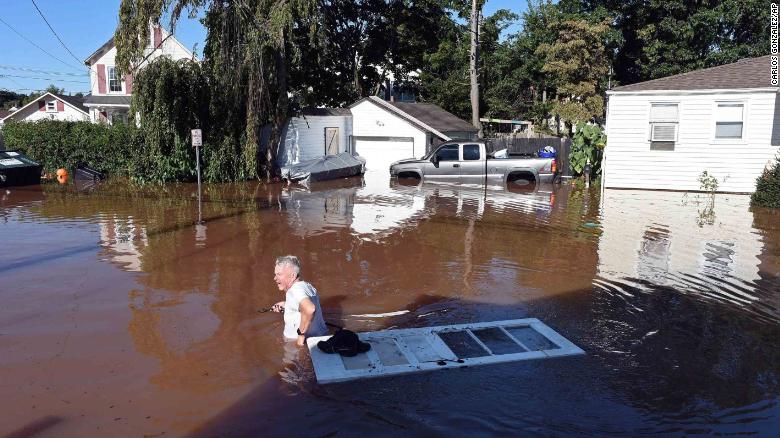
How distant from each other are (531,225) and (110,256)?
841 centimetres

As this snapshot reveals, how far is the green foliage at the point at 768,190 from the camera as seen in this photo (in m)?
16.8

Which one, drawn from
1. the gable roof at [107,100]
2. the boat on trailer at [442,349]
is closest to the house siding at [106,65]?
the gable roof at [107,100]

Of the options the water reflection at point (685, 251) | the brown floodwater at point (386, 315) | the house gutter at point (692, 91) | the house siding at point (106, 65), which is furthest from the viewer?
the house siding at point (106, 65)

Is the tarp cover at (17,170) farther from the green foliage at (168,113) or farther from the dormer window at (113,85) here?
the dormer window at (113,85)

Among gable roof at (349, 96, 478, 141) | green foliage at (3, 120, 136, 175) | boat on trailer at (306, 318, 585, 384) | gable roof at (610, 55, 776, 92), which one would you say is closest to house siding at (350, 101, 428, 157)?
gable roof at (349, 96, 478, 141)

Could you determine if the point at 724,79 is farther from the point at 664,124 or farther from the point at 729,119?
the point at 664,124

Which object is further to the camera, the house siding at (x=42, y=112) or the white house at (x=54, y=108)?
the house siding at (x=42, y=112)

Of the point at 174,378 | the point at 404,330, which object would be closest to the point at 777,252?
the point at 404,330

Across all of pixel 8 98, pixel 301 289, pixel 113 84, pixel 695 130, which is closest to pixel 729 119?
pixel 695 130

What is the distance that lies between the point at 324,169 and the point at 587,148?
31.2ft

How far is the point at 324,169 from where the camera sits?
23.7 meters

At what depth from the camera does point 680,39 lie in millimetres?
31328

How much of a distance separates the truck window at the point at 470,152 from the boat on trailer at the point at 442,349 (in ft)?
50.6

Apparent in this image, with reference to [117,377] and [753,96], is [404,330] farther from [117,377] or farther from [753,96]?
[753,96]
